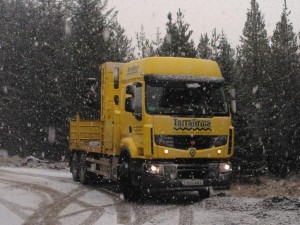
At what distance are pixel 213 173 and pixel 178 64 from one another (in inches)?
113

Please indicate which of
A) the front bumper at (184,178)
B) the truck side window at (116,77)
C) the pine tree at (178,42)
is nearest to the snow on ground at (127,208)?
the front bumper at (184,178)

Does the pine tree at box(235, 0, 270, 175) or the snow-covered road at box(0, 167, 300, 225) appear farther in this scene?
the pine tree at box(235, 0, 270, 175)

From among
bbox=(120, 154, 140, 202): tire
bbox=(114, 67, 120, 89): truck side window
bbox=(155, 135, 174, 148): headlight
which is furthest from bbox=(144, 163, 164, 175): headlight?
bbox=(114, 67, 120, 89): truck side window

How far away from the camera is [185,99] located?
12617mm

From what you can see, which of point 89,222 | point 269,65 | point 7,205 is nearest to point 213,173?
point 89,222

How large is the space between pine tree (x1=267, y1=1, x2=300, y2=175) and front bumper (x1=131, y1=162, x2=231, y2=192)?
2204 centimetres

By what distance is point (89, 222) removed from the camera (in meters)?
10.0

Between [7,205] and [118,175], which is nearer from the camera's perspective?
[7,205]

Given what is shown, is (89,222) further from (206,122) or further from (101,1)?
(101,1)

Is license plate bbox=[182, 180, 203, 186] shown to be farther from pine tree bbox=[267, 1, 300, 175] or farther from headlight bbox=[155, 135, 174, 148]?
pine tree bbox=[267, 1, 300, 175]

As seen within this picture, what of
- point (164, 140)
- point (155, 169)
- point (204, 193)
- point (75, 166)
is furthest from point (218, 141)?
point (75, 166)

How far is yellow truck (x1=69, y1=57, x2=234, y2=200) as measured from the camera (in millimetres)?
12211

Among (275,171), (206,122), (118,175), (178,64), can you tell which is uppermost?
(178,64)

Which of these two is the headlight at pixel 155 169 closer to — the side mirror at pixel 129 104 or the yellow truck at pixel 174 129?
the yellow truck at pixel 174 129
